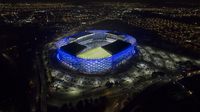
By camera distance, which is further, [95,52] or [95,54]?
[95,52]

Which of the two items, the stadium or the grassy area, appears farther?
the grassy area

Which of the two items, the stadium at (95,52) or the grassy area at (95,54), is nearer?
the stadium at (95,52)

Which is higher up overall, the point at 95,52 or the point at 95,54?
the point at 95,52

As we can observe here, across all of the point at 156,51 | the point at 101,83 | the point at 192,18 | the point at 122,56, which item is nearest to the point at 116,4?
the point at 192,18

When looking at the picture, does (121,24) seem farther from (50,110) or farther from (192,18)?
(50,110)
